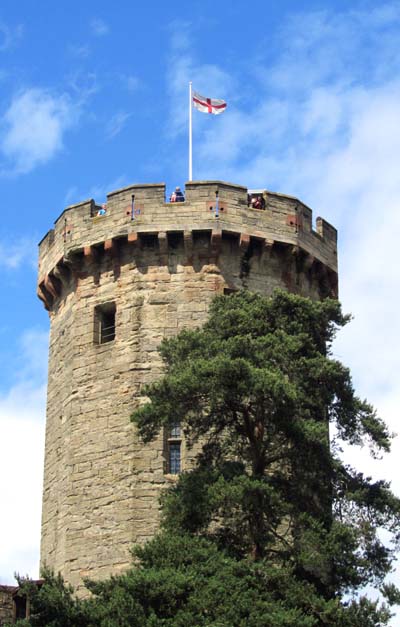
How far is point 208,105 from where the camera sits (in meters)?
33.6

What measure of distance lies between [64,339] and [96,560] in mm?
5624

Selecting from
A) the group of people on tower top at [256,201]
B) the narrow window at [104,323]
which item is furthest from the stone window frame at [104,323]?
the group of people on tower top at [256,201]

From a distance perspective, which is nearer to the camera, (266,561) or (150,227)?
(266,561)

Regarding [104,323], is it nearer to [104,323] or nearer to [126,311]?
[104,323]

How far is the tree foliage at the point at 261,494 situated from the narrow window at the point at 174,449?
2871 mm

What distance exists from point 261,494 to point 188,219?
880 centimetres

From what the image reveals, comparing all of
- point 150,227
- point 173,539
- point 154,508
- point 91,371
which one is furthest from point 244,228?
point 173,539

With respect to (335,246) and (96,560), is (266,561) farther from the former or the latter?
(335,246)

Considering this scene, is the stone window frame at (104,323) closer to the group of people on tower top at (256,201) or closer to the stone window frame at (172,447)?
the stone window frame at (172,447)

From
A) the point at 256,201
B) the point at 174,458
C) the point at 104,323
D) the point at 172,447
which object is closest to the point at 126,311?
the point at 104,323

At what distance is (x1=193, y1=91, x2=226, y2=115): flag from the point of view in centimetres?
3353

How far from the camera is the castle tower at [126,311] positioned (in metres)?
28.5

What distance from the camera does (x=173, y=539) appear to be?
23125 millimetres

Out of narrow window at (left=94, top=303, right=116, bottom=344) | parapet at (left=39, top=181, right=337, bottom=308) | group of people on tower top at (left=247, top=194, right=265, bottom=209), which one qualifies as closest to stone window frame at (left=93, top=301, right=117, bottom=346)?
narrow window at (left=94, top=303, right=116, bottom=344)
